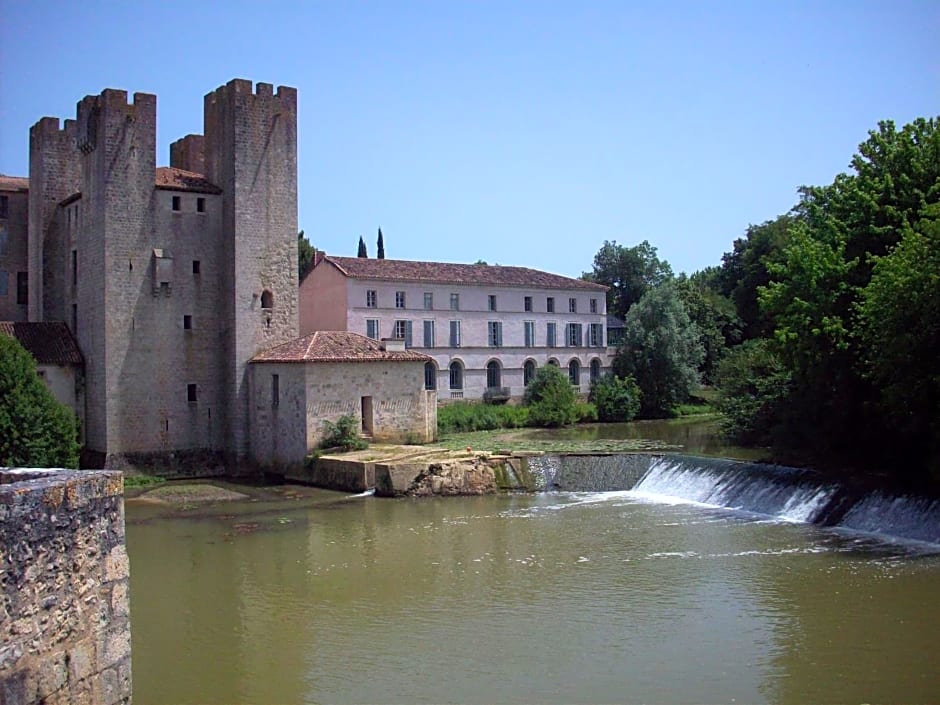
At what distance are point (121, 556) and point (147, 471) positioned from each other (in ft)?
68.1

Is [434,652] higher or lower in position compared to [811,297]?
lower

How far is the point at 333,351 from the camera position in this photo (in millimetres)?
26688

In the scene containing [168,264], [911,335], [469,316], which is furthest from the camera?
[469,316]

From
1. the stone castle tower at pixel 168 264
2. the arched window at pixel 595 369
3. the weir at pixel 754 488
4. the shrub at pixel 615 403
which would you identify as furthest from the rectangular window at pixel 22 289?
the arched window at pixel 595 369

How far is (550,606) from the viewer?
13.3m

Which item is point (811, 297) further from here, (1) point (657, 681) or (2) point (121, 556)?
(2) point (121, 556)

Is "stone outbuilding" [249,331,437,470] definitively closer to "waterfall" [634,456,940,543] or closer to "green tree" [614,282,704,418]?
"waterfall" [634,456,940,543]

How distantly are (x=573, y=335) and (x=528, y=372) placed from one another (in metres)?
3.31

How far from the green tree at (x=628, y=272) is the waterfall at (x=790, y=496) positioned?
3576 cm

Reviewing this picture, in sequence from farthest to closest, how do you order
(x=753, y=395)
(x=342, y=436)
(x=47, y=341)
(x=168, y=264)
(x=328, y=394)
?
(x=753, y=395)
(x=47, y=341)
(x=168, y=264)
(x=328, y=394)
(x=342, y=436)

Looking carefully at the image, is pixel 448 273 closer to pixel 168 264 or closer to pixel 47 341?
pixel 168 264

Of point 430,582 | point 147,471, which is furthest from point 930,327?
point 147,471

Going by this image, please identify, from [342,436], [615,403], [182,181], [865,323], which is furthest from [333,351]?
[615,403]

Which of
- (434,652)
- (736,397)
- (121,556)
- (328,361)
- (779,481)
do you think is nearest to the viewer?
(121,556)
